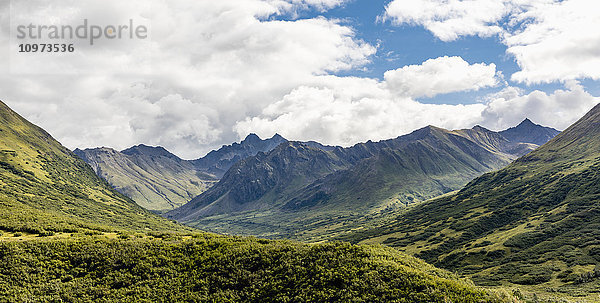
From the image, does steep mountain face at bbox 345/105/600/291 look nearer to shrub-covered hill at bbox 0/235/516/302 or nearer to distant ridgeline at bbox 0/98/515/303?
distant ridgeline at bbox 0/98/515/303

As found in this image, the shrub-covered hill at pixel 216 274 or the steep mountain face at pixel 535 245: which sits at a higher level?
the shrub-covered hill at pixel 216 274

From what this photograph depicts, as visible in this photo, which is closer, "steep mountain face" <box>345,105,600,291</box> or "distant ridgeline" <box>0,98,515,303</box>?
"distant ridgeline" <box>0,98,515,303</box>

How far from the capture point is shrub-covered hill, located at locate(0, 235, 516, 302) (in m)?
31.7

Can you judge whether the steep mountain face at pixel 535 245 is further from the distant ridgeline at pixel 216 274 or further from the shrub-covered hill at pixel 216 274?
the shrub-covered hill at pixel 216 274

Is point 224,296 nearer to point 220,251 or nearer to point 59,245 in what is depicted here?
point 220,251

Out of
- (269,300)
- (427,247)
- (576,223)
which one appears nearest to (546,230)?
(576,223)

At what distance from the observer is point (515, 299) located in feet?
92.9

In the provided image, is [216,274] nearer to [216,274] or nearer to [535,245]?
[216,274]

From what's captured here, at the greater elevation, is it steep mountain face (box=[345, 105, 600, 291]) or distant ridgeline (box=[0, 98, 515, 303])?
distant ridgeline (box=[0, 98, 515, 303])

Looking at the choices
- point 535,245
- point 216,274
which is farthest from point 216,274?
point 535,245

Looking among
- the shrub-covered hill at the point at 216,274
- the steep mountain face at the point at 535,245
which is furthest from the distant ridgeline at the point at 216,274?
the steep mountain face at the point at 535,245

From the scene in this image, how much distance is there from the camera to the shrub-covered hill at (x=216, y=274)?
104 ft

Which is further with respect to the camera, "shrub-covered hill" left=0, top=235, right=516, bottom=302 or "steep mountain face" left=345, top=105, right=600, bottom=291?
"steep mountain face" left=345, top=105, right=600, bottom=291

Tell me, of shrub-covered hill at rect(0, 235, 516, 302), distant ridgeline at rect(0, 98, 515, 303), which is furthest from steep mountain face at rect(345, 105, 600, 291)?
shrub-covered hill at rect(0, 235, 516, 302)
